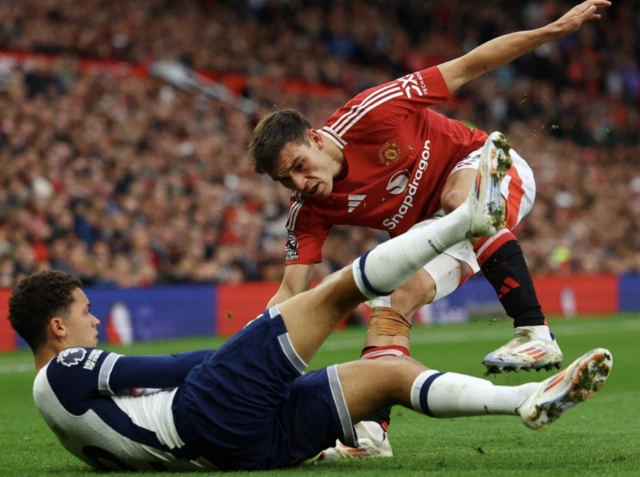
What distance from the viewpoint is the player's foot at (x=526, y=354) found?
5422 millimetres

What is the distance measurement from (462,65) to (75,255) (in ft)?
29.3

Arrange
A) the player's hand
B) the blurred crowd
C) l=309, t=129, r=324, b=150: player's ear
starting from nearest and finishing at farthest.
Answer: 1. l=309, t=129, r=324, b=150: player's ear
2. the player's hand
3. the blurred crowd

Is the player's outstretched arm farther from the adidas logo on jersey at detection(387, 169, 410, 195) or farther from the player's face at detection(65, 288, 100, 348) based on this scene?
the player's face at detection(65, 288, 100, 348)

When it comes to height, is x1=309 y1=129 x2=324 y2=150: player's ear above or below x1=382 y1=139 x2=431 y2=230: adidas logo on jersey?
above

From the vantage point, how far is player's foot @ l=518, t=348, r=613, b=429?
13.9 feet

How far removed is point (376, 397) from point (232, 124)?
1426 cm

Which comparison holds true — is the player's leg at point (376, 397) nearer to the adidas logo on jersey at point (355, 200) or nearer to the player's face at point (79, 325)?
the player's face at point (79, 325)

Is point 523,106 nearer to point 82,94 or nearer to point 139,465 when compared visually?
point 82,94

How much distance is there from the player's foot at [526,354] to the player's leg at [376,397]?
798 mm

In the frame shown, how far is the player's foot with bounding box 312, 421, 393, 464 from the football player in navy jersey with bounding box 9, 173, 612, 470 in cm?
72

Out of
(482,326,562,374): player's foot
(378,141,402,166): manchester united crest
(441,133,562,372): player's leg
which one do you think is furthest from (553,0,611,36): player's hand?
(482,326,562,374): player's foot

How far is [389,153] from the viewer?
6195mm

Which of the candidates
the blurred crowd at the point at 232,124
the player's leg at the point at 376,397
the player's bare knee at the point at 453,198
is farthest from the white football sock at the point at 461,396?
the blurred crowd at the point at 232,124

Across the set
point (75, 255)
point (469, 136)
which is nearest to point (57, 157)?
point (75, 255)
